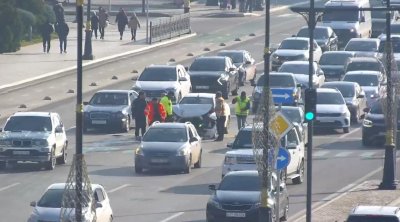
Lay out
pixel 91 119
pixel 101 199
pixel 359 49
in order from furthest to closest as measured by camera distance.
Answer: pixel 359 49 < pixel 91 119 < pixel 101 199

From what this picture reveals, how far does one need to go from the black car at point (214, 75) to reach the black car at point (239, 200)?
24428mm

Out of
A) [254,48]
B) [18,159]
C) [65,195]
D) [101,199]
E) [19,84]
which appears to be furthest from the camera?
[254,48]

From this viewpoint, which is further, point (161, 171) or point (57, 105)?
point (57, 105)

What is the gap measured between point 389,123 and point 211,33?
44915mm

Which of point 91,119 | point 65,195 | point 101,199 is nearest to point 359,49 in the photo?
point 91,119

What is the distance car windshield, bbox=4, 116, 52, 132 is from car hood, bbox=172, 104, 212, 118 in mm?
7495

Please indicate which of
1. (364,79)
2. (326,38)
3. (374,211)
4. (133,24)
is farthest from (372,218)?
(133,24)

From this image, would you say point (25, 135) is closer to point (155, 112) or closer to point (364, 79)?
point (155, 112)

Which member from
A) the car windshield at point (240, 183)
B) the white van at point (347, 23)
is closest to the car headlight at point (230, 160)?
the car windshield at point (240, 183)

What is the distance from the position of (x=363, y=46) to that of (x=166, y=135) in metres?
28.6

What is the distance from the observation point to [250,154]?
1602 inches

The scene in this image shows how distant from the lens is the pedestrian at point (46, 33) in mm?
71000

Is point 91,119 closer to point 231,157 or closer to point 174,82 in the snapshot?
point 174,82

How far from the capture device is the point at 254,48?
3145 inches
